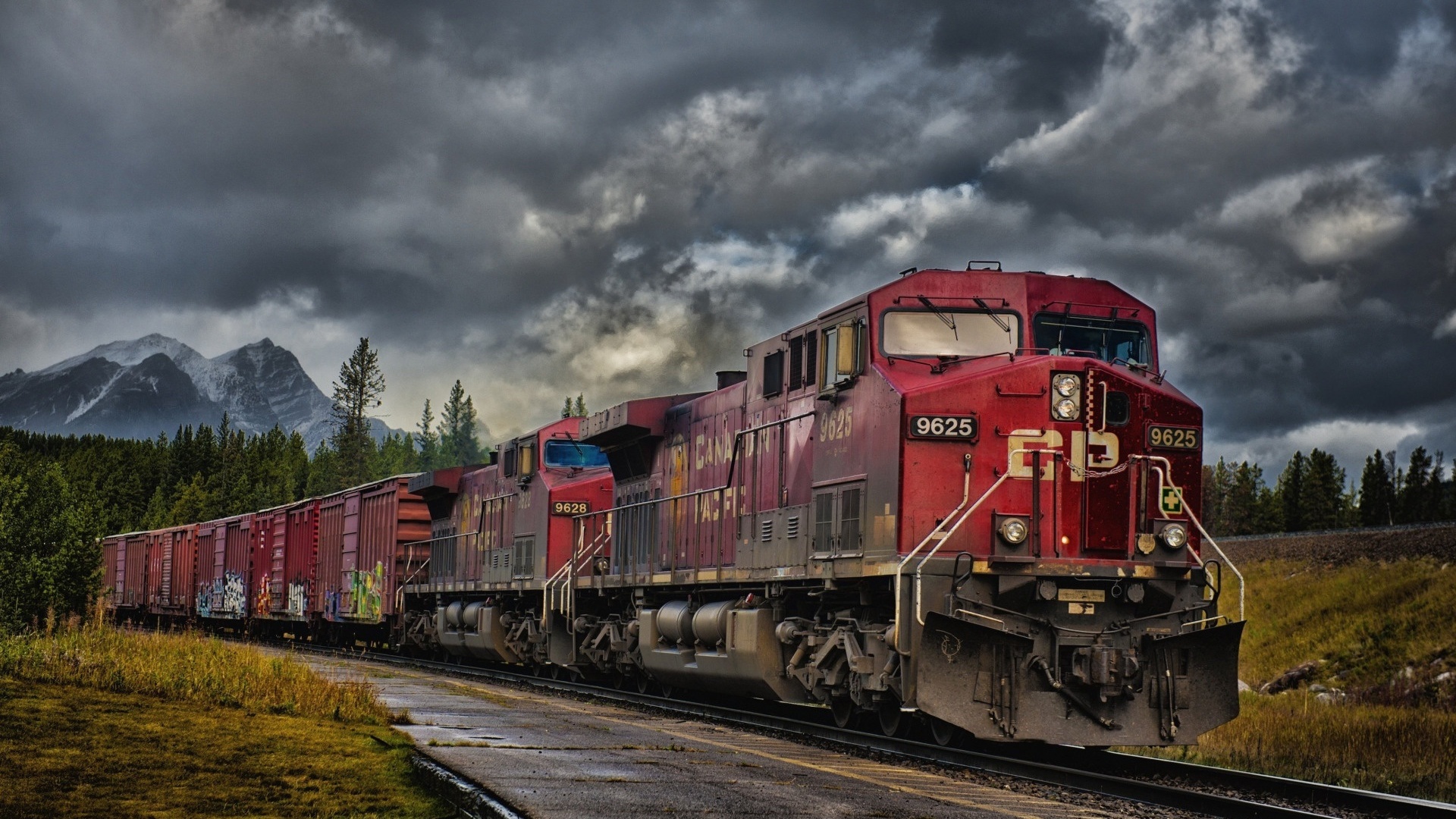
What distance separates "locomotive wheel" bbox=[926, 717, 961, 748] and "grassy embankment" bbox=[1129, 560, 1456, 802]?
2343 mm

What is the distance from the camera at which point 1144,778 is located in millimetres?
11445

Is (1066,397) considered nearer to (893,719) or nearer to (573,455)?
(893,719)

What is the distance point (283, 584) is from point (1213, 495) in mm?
107181

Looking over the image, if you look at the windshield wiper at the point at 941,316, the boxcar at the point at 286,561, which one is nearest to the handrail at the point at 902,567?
the windshield wiper at the point at 941,316

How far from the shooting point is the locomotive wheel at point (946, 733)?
1295 cm

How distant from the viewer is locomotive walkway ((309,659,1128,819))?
26.7ft

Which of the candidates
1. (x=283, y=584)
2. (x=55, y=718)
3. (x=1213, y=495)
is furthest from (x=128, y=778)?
(x=1213, y=495)

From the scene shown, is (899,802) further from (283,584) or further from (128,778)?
(283,584)

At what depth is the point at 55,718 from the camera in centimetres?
1059

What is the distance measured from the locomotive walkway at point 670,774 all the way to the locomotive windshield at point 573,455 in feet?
35.4

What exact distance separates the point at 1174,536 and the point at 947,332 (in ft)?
9.35

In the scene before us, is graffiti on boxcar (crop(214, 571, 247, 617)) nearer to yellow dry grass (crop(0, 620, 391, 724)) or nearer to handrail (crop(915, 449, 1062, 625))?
yellow dry grass (crop(0, 620, 391, 724))

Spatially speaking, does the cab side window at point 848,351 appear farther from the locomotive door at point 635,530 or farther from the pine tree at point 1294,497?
the pine tree at point 1294,497

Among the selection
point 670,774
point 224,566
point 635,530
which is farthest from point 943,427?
point 224,566
